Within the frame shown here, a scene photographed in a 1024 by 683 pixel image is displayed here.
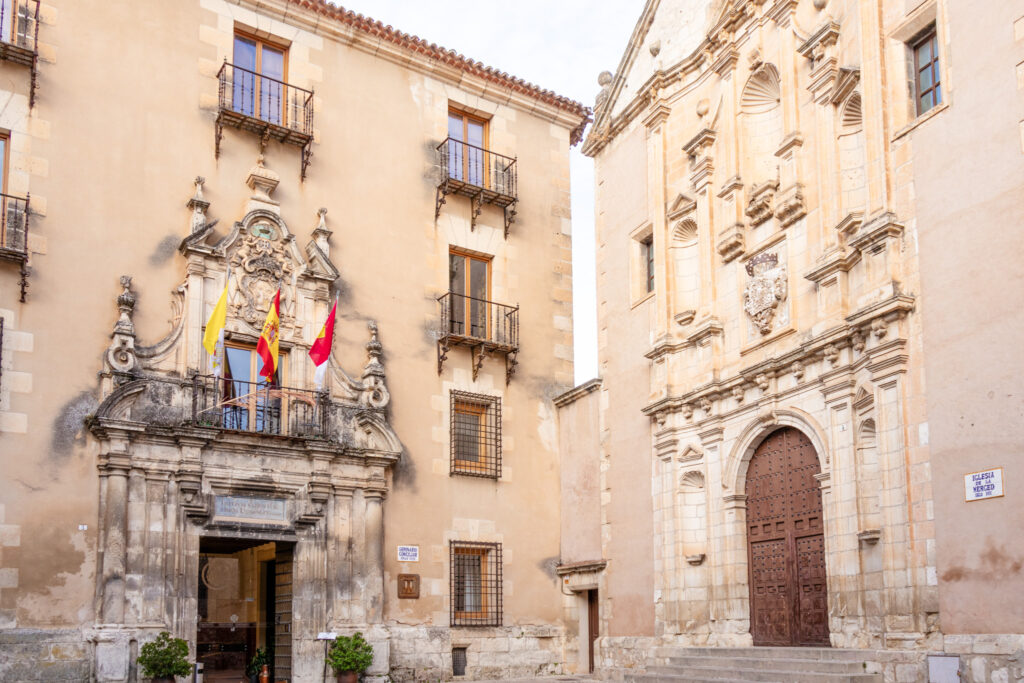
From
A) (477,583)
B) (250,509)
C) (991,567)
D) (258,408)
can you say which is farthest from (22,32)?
(991,567)

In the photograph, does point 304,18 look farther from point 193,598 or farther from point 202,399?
point 193,598

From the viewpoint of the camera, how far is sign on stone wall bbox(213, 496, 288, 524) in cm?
1453

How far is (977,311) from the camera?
1073cm

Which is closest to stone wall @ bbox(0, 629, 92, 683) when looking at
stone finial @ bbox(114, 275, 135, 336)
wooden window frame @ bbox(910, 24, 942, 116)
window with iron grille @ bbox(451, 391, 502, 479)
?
stone finial @ bbox(114, 275, 135, 336)

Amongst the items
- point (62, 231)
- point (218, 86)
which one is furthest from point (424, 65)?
point (62, 231)

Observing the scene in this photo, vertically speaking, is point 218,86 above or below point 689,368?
above

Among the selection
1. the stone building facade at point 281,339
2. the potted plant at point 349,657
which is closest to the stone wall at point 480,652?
the stone building facade at point 281,339

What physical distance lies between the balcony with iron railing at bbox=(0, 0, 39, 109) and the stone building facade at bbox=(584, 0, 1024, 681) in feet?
28.8

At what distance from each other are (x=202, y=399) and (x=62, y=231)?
2810mm

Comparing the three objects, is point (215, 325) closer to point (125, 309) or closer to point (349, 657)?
point (125, 309)

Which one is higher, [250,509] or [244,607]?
[250,509]

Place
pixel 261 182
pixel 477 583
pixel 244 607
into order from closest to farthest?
pixel 261 182
pixel 477 583
pixel 244 607

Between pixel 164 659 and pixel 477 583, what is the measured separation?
537cm

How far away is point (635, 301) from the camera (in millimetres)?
17141
